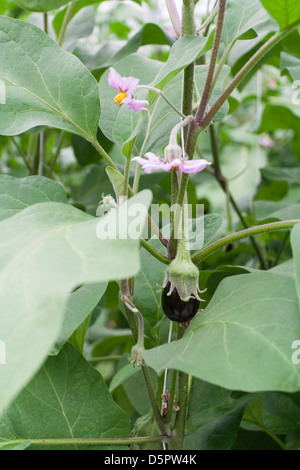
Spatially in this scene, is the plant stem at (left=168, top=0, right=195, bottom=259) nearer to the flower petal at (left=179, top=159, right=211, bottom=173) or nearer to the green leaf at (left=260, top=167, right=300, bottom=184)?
the flower petal at (left=179, top=159, right=211, bottom=173)

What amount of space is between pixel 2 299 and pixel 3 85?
0.83ft

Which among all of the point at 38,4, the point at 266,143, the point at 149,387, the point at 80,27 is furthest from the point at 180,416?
the point at 266,143

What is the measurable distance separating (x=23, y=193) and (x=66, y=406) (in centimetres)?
19

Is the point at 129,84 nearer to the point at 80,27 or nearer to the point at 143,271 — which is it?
the point at 143,271

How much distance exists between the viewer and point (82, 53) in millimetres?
757

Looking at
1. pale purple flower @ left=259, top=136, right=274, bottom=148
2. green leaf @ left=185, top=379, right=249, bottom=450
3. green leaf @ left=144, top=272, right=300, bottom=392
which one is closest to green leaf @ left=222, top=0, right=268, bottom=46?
green leaf @ left=144, top=272, right=300, bottom=392

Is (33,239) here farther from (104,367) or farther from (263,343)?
(104,367)

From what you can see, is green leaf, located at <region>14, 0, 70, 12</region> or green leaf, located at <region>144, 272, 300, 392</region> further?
green leaf, located at <region>14, 0, 70, 12</region>

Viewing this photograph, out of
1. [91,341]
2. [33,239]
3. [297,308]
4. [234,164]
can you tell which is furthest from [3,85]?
[234,164]

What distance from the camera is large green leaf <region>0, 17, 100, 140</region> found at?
45 centimetres

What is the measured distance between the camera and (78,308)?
0.43 meters

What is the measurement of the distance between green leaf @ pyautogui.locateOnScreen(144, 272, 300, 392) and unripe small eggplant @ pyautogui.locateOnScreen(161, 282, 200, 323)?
18 millimetres

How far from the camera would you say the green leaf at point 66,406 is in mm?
439

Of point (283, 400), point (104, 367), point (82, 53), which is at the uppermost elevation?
point (82, 53)
